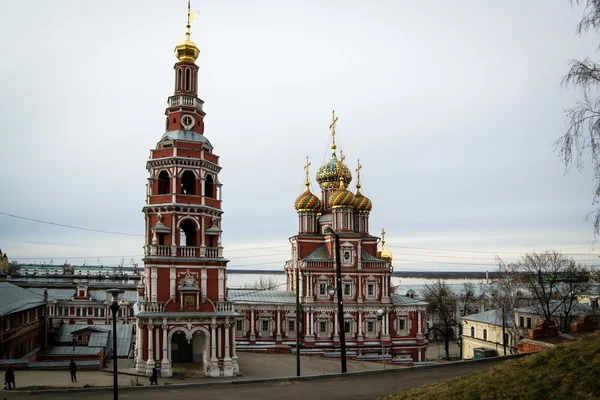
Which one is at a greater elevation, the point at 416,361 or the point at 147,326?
→ the point at 147,326

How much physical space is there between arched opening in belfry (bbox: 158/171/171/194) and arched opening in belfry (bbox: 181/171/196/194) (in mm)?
881

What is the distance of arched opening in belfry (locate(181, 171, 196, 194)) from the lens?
29.7m

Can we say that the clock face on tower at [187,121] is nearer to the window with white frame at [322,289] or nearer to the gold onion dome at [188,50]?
the gold onion dome at [188,50]

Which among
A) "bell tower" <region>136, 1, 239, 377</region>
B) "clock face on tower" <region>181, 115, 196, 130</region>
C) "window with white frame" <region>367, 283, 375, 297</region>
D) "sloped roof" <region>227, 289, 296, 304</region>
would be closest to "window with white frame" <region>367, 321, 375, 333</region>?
"window with white frame" <region>367, 283, 375, 297</region>

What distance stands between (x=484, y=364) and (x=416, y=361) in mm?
22972

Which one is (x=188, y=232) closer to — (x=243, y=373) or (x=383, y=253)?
(x=243, y=373)

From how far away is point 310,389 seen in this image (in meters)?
18.9

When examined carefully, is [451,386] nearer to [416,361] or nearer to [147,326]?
[147,326]

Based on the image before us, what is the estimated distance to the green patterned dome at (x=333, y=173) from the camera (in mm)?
48312

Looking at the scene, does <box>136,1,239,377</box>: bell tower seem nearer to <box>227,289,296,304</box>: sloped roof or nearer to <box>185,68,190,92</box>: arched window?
<box>185,68,190,92</box>: arched window

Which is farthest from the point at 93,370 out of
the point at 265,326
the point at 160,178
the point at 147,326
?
the point at 265,326

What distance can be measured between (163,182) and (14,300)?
15957mm

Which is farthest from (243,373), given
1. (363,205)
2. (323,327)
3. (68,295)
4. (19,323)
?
(68,295)

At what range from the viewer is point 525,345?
20.7 m
